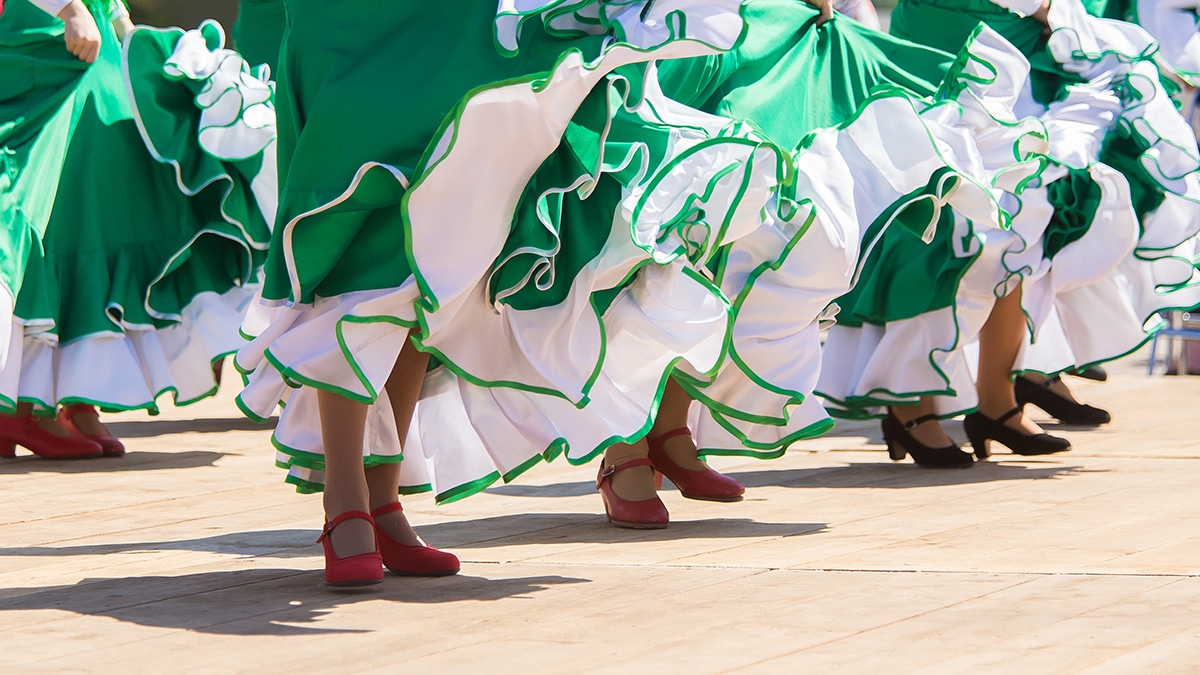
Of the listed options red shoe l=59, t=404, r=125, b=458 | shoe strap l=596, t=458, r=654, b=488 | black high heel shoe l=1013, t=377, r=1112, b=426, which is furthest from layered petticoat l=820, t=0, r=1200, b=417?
red shoe l=59, t=404, r=125, b=458

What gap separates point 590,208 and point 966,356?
2.43 meters

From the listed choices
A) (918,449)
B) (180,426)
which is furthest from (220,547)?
(180,426)

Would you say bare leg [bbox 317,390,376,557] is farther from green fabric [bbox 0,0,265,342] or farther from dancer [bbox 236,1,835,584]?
green fabric [bbox 0,0,265,342]

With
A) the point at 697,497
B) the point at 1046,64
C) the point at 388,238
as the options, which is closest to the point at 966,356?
the point at 1046,64

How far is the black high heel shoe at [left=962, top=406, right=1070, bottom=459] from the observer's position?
17.5 feet

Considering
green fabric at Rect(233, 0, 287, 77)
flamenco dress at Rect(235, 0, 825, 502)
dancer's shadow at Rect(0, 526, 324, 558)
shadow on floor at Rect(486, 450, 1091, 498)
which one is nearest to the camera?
flamenco dress at Rect(235, 0, 825, 502)

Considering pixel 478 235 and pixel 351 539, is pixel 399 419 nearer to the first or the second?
pixel 351 539

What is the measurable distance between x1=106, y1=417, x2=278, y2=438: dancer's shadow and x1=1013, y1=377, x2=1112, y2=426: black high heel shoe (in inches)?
116

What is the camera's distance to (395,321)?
3186 mm

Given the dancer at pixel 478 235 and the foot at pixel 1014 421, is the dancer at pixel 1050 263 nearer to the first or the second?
the foot at pixel 1014 421

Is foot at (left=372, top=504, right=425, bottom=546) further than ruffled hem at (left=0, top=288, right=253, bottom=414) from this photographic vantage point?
No

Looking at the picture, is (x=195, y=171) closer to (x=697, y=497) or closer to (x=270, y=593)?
(x=697, y=497)

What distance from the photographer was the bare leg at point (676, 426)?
433 cm

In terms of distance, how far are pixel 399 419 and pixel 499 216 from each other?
537 millimetres
